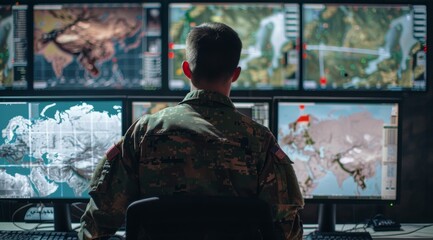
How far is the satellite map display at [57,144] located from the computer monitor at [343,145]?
0.62 m

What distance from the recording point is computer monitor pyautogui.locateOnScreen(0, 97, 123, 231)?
1978 millimetres

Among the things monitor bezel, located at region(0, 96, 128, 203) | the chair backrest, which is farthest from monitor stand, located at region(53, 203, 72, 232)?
the chair backrest

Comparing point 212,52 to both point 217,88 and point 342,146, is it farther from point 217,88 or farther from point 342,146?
point 342,146

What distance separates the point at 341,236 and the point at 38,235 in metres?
1.02

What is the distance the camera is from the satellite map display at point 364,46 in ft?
6.97

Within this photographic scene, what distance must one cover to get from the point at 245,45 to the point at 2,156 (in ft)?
3.16

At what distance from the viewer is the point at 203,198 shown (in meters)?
1.07

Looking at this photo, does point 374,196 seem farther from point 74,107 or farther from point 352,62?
point 74,107

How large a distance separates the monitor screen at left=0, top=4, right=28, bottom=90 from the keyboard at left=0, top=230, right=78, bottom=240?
58 centimetres

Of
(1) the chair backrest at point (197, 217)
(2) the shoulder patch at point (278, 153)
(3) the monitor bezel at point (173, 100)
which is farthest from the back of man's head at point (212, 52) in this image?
(3) the monitor bezel at point (173, 100)

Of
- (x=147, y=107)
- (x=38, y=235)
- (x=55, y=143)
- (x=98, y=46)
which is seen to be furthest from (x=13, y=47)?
(x=38, y=235)

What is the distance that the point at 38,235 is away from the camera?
1898 mm

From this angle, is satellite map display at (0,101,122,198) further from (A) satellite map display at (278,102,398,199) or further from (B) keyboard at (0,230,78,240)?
(A) satellite map display at (278,102,398,199)

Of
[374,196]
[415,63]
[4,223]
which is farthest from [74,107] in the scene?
[415,63]
